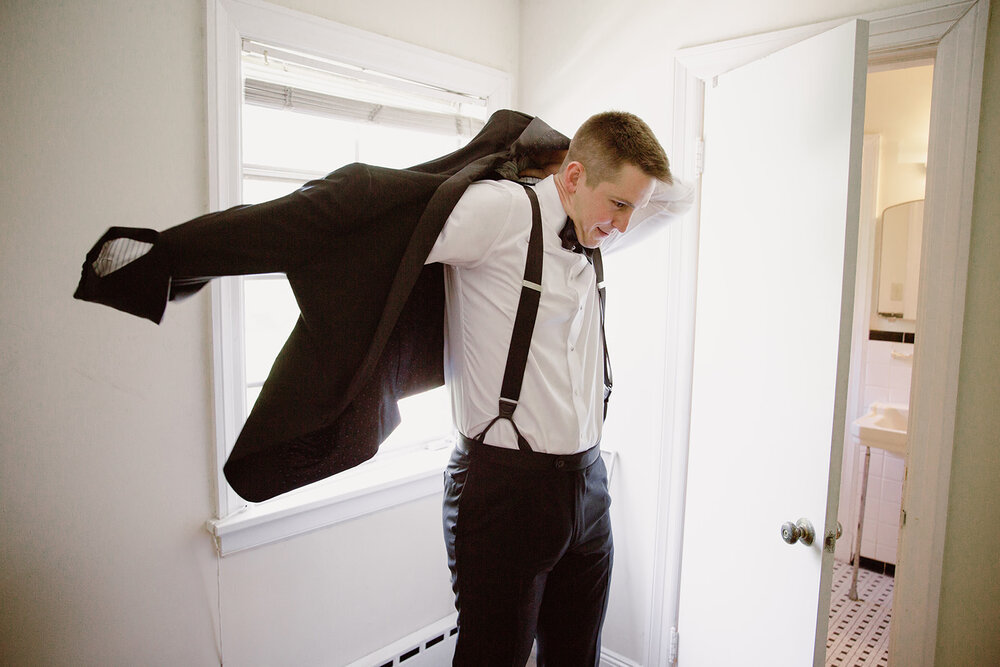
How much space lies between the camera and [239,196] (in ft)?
4.43

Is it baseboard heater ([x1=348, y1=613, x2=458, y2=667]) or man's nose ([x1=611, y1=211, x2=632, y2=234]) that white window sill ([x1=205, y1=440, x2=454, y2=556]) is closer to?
baseboard heater ([x1=348, y1=613, x2=458, y2=667])

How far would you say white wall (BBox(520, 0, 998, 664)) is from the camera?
5.41 ft

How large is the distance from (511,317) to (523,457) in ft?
0.94

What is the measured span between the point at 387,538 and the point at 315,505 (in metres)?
0.34

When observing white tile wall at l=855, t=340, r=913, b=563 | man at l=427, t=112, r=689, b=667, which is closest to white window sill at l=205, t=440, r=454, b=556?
man at l=427, t=112, r=689, b=667

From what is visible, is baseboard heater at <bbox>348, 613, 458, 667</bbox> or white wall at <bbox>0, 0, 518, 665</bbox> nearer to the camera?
white wall at <bbox>0, 0, 518, 665</bbox>

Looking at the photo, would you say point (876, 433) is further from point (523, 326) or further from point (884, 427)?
point (523, 326)

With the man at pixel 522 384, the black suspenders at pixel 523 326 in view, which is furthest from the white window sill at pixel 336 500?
the black suspenders at pixel 523 326

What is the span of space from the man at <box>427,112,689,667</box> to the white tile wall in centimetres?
247

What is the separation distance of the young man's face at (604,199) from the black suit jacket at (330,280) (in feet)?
0.57

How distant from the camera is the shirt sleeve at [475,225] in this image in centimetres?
94

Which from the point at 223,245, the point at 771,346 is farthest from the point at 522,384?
the point at 771,346

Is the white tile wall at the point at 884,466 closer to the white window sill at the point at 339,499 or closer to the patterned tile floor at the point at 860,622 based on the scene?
the patterned tile floor at the point at 860,622

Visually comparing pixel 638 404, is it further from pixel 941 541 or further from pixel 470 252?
pixel 470 252
